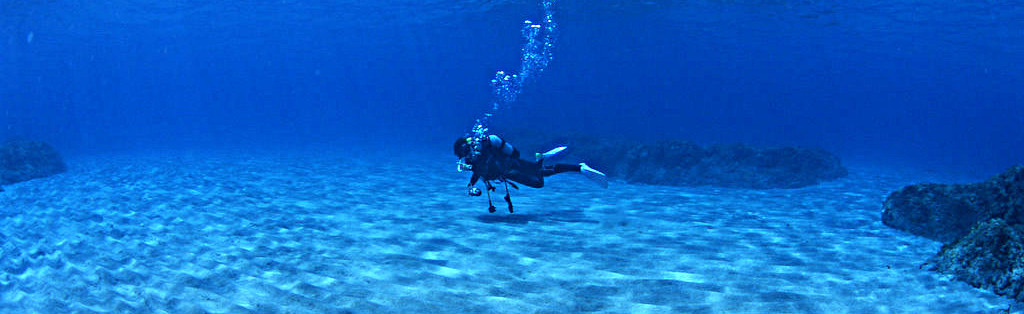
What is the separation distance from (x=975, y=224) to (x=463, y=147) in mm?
6681

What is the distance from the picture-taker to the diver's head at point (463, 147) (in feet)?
24.5

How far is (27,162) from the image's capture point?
56.4 ft

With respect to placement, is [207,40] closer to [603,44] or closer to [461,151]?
[603,44]

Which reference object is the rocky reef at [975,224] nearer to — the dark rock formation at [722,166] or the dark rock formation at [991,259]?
the dark rock formation at [991,259]

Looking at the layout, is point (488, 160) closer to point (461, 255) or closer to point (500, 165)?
point (500, 165)

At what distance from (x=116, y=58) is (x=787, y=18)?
75726 millimetres

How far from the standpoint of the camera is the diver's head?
746 cm

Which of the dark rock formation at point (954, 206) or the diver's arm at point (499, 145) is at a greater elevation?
the diver's arm at point (499, 145)

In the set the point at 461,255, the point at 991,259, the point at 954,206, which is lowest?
the point at 461,255

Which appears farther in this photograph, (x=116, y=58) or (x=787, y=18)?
(x=116, y=58)

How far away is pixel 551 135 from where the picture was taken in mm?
25562

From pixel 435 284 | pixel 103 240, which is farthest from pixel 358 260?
pixel 103 240

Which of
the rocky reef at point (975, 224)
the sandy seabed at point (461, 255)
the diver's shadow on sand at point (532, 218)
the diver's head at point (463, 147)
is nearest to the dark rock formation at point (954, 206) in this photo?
the rocky reef at point (975, 224)

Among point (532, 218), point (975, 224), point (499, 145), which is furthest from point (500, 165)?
point (975, 224)
